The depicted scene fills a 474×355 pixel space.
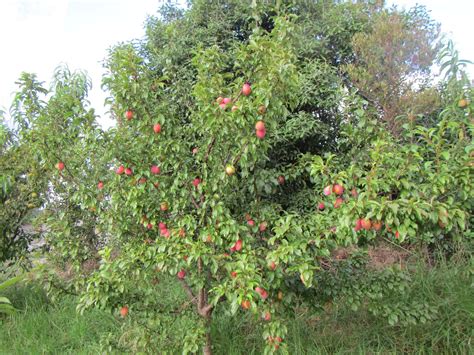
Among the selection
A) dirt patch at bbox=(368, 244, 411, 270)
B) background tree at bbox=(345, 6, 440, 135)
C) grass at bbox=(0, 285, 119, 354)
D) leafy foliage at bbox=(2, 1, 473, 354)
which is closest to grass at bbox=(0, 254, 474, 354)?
grass at bbox=(0, 285, 119, 354)

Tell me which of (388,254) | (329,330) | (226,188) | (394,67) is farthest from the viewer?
(388,254)

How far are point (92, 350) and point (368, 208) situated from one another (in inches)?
100

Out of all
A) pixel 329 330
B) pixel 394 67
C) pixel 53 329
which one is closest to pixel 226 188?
pixel 329 330

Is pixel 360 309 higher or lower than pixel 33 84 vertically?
lower

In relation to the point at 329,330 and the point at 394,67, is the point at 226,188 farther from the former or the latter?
the point at 394,67

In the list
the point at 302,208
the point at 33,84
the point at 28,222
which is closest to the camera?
the point at 33,84

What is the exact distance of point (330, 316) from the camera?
10.5ft

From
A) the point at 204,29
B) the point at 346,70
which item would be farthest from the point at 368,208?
the point at 204,29

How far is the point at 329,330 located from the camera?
3.04 m

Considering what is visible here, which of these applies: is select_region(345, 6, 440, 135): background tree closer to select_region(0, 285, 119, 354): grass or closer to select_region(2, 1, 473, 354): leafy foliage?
select_region(2, 1, 473, 354): leafy foliage

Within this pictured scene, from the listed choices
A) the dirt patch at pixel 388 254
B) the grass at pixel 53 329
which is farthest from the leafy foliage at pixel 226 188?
the dirt patch at pixel 388 254

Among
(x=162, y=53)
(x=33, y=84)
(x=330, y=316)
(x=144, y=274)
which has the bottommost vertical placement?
(x=330, y=316)

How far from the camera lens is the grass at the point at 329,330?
2697 mm

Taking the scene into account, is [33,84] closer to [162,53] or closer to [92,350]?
[162,53]
